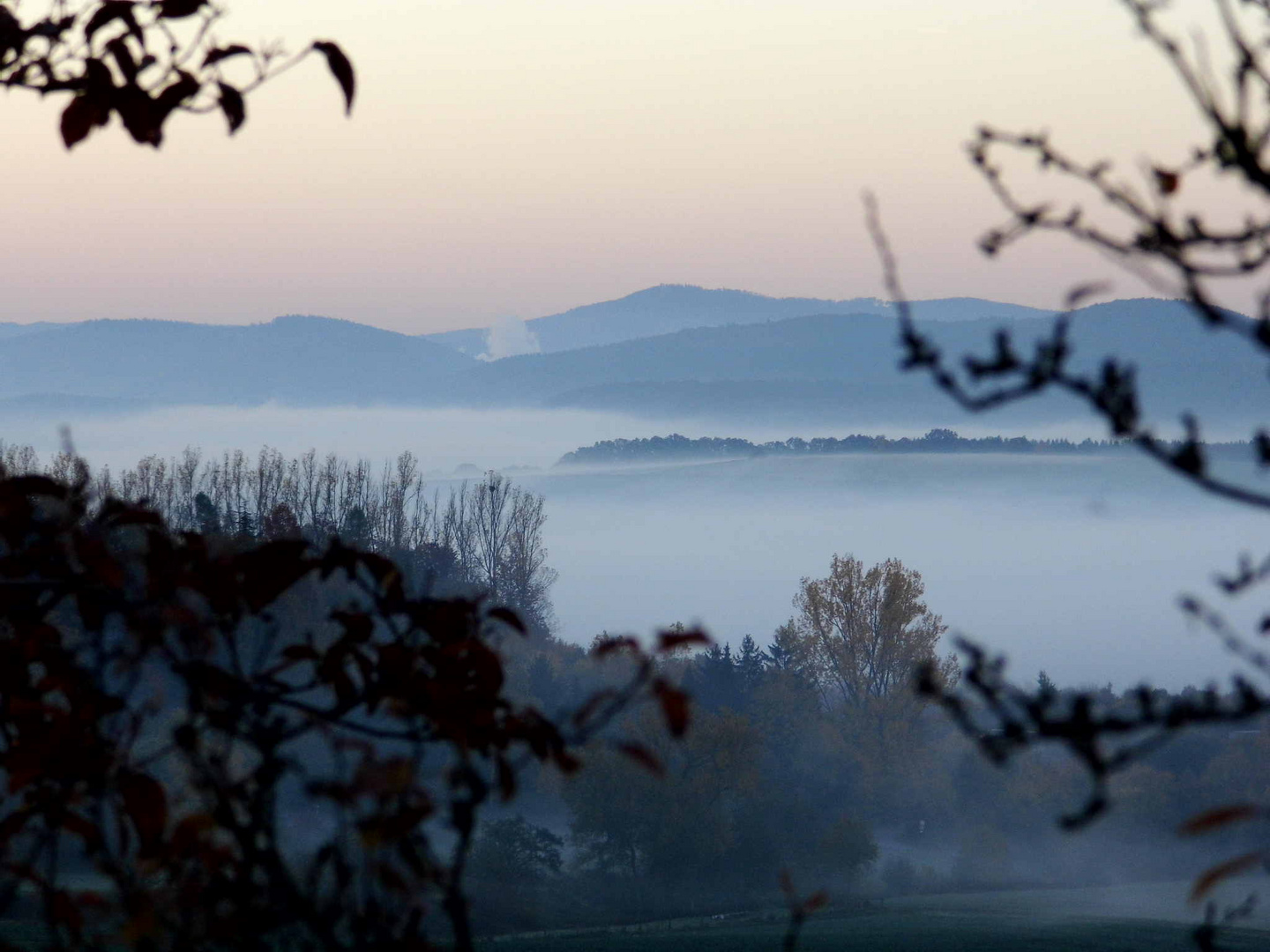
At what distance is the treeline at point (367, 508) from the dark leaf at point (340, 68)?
49.3 meters

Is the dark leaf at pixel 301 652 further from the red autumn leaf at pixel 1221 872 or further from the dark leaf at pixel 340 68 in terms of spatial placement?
the red autumn leaf at pixel 1221 872

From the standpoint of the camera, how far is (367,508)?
62125 millimetres

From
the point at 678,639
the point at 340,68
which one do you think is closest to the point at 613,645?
the point at 678,639

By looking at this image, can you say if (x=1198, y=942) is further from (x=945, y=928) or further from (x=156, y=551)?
(x=945, y=928)

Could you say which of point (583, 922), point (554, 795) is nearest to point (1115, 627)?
point (554, 795)

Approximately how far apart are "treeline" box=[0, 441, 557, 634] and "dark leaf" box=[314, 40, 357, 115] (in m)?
49.3

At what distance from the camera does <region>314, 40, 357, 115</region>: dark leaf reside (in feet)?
9.20

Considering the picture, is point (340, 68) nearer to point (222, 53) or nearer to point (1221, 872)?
point (222, 53)

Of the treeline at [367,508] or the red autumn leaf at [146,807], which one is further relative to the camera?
the treeline at [367,508]

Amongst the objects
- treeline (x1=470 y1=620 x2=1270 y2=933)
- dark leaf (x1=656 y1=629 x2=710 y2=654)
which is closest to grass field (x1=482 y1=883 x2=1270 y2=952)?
treeline (x1=470 y1=620 x2=1270 y2=933)

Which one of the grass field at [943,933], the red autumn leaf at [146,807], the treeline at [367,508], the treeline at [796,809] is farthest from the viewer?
the treeline at [367,508]

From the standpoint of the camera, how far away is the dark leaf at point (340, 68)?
9.20 feet

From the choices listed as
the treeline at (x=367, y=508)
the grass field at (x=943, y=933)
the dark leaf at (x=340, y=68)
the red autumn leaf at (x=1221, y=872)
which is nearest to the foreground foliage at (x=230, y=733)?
the red autumn leaf at (x=1221, y=872)

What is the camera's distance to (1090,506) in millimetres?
2123
